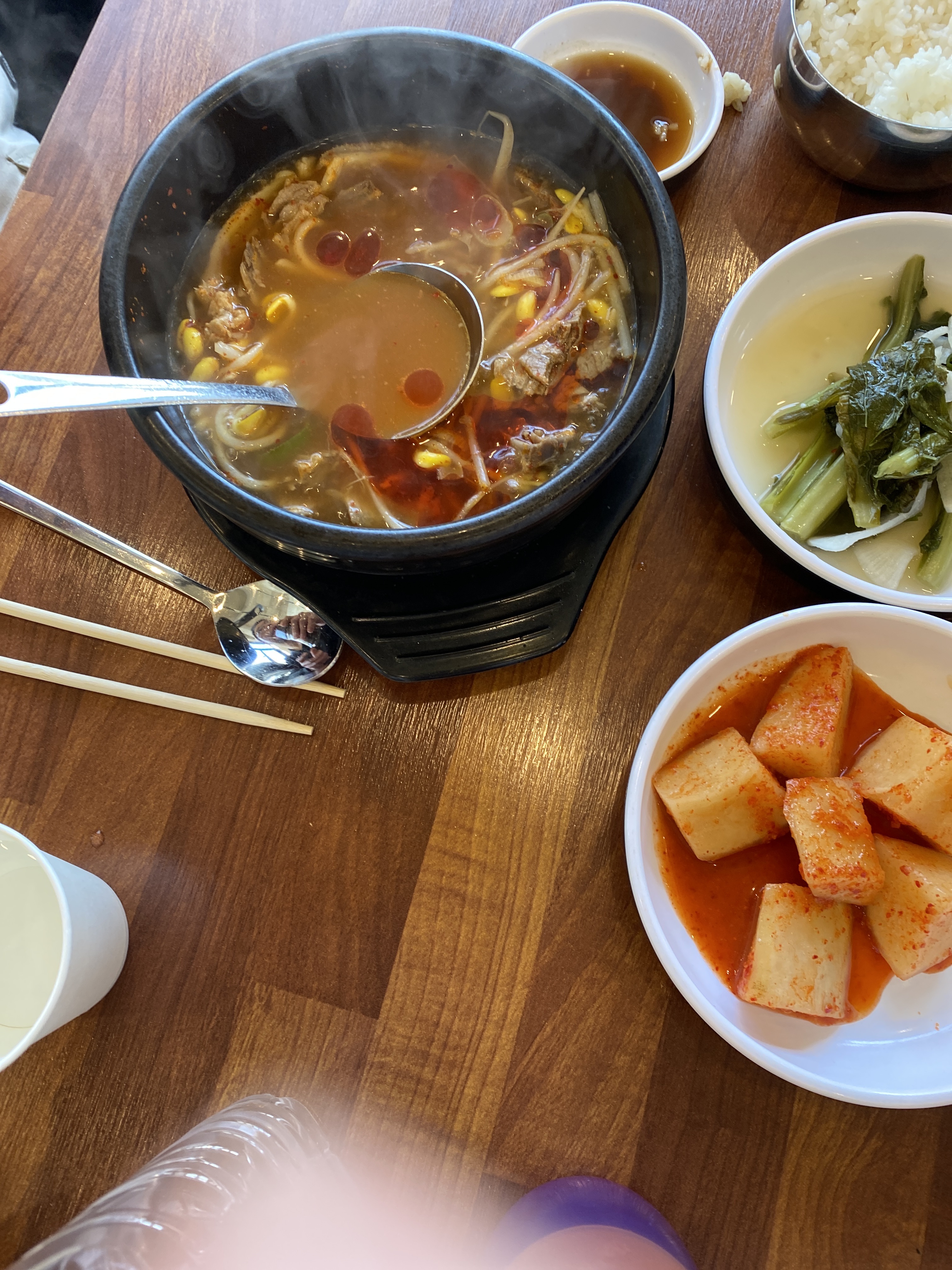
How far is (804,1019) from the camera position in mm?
1330

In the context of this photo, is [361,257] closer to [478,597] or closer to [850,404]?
[478,597]

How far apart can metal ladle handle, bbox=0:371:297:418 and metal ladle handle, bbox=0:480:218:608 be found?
36 cm

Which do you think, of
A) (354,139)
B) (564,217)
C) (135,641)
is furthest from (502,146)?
(135,641)

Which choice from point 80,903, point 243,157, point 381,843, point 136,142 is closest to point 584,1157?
point 381,843

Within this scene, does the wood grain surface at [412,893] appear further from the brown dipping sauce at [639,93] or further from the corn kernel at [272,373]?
the corn kernel at [272,373]

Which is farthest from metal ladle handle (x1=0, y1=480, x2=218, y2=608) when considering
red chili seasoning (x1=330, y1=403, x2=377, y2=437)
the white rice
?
the white rice

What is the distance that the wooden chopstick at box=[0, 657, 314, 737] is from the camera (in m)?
1.49

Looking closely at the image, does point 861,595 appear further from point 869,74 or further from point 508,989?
point 869,74

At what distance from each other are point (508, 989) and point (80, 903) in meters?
0.74

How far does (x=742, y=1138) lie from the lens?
139 cm

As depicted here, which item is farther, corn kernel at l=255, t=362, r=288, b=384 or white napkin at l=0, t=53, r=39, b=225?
white napkin at l=0, t=53, r=39, b=225

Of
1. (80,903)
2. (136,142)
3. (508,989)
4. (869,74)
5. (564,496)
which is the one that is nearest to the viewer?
(564,496)

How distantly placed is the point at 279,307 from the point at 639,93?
2.94 feet

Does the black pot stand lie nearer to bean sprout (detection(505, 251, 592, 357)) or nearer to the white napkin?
bean sprout (detection(505, 251, 592, 357))
